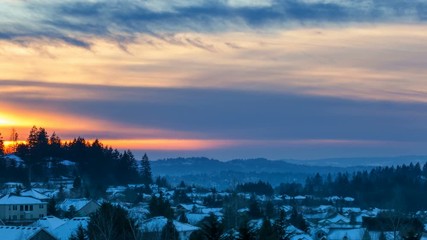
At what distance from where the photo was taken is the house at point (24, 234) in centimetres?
5538

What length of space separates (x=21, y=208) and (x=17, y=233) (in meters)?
30.3

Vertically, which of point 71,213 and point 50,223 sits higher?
point 71,213

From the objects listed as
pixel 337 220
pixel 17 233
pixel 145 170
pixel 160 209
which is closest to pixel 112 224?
pixel 17 233

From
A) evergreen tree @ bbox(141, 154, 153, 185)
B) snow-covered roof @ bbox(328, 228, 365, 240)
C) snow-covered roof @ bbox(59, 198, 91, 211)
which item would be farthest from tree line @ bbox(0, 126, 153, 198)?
snow-covered roof @ bbox(328, 228, 365, 240)

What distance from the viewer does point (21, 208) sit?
283 feet

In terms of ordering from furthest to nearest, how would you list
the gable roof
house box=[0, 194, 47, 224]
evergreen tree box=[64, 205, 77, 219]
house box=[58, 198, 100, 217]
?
the gable roof → house box=[58, 198, 100, 217] → house box=[0, 194, 47, 224] → evergreen tree box=[64, 205, 77, 219]

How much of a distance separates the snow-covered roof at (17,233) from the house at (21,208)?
26781mm

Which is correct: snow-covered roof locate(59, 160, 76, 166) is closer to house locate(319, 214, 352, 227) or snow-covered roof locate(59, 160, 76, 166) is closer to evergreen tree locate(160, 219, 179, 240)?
house locate(319, 214, 352, 227)

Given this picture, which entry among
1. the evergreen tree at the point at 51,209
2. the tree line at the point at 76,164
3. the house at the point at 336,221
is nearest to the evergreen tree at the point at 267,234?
the evergreen tree at the point at 51,209

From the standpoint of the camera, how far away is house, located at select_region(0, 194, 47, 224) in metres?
85.0

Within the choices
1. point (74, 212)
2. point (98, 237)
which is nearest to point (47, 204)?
point (74, 212)

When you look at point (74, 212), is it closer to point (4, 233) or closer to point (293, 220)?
point (293, 220)

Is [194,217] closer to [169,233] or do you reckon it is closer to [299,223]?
[299,223]

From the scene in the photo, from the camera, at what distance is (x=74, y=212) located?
8475 cm
